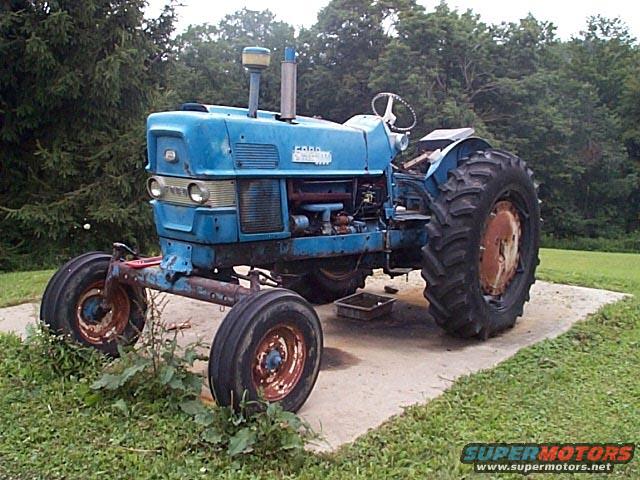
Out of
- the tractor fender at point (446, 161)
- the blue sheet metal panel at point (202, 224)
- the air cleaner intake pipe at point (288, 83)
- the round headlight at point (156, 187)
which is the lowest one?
the blue sheet metal panel at point (202, 224)

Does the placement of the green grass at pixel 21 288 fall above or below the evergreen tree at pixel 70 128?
below

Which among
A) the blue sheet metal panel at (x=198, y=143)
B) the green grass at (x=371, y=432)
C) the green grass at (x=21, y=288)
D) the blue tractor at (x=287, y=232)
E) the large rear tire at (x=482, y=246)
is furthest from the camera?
the green grass at (x=21, y=288)

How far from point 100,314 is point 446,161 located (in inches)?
104

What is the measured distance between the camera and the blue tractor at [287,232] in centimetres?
355

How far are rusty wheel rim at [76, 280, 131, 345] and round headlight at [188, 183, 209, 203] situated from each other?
922 millimetres

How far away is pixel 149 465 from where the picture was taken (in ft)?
9.67

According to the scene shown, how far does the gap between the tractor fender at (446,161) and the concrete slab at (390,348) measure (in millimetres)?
1092

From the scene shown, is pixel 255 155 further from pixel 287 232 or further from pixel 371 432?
pixel 371 432

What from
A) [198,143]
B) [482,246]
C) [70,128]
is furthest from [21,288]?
[70,128]

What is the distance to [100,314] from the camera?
435 centimetres

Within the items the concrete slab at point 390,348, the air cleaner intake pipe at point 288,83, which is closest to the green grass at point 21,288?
the concrete slab at point 390,348

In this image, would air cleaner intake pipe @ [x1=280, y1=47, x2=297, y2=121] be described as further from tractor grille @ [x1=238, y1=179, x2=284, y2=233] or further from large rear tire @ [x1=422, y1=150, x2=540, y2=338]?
large rear tire @ [x1=422, y1=150, x2=540, y2=338]

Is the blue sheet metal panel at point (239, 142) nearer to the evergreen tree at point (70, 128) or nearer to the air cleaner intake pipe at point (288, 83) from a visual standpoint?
the air cleaner intake pipe at point (288, 83)

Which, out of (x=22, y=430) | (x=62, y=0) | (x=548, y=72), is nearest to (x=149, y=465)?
(x=22, y=430)
